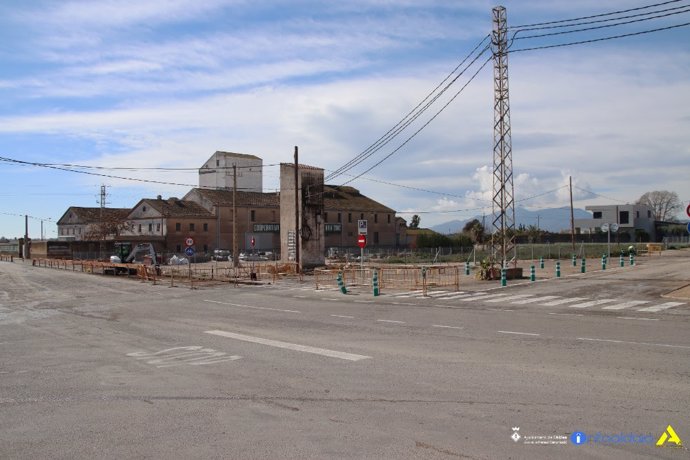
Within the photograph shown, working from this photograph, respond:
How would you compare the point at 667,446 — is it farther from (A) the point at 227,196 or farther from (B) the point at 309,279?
(A) the point at 227,196

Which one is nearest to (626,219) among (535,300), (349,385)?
(535,300)

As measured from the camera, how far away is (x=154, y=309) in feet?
72.0

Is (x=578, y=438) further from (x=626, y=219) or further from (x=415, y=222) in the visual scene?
(x=415, y=222)

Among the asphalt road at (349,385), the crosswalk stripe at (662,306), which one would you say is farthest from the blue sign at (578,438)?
the crosswalk stripe at (662,306)

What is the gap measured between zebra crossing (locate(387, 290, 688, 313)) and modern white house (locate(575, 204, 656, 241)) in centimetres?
8399

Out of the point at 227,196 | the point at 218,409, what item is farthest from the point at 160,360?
the point at 227,196

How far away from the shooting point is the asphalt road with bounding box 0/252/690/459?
6.10 meters

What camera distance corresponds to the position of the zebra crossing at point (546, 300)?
64.9 feet

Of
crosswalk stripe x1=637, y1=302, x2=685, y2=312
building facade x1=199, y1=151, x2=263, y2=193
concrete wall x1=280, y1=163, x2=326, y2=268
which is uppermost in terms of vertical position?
building facade x1=199, y1=151, x2=263, y2=193

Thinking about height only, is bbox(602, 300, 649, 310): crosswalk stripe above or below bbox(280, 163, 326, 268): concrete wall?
below

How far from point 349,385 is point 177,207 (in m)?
84.5

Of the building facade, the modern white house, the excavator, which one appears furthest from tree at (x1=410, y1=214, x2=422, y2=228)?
the excavator

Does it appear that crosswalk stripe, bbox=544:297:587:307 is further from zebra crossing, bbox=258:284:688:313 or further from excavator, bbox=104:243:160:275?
excavator, bbox=104:243:160:275

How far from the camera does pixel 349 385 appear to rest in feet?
28.1
